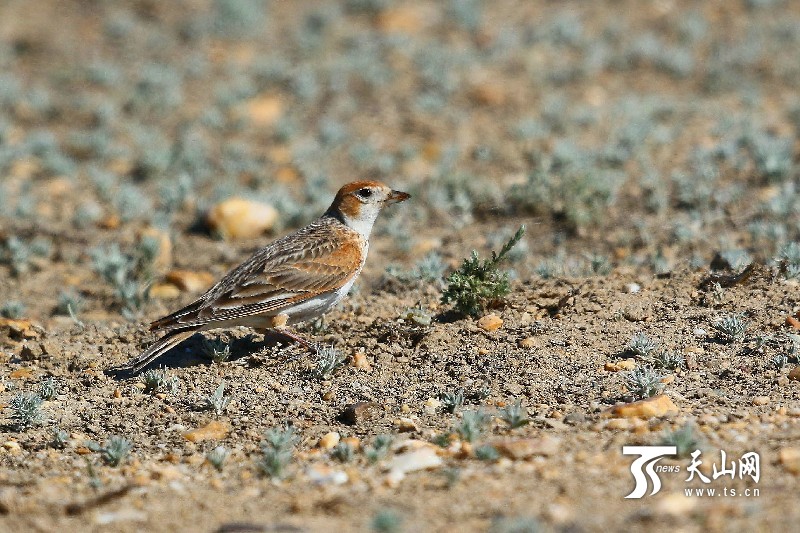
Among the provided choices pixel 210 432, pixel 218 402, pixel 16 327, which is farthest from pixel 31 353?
pixel 210 432

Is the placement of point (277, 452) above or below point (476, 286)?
below

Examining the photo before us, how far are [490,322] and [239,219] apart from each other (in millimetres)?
4194

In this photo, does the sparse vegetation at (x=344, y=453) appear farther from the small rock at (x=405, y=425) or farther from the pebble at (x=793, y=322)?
the pebble at (x=793, y=322)

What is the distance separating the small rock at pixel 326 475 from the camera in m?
5.96

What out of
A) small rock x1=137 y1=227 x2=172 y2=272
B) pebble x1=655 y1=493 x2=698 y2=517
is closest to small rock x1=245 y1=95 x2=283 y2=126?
small rock x1=137 y1=227 x2=172 y2=272

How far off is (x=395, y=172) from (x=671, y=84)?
4.64m

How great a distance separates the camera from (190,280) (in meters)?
10.3

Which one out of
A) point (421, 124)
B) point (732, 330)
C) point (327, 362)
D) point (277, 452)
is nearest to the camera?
point (277, 452)

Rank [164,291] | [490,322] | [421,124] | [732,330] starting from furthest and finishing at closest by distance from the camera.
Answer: [421,124] < [164,291] < [490,322] < [732,330]

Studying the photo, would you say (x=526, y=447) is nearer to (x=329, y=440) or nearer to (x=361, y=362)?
(x=329, y=440)

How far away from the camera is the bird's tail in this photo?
770 centimetres

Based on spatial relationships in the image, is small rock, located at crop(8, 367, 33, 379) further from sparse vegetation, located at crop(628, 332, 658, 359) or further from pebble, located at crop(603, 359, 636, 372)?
sparse vegetation, located at crop(628, 332, 658, 359)

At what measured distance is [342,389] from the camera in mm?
7473

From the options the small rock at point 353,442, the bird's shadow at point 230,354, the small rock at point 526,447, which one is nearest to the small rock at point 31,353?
the bird's shadow at point 230,354
